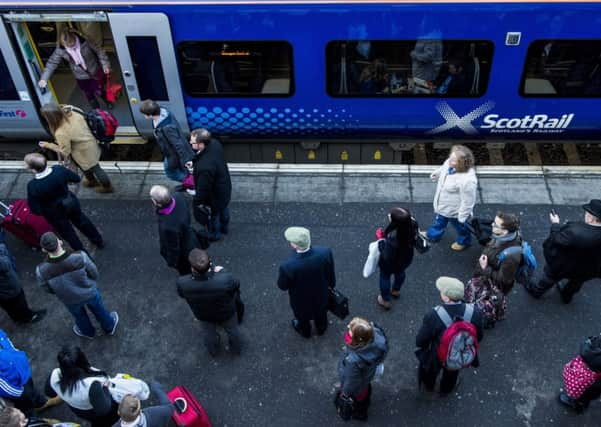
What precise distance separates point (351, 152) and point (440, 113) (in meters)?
1.45

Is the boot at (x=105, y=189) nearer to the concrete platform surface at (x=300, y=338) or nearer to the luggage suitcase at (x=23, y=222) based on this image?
the concrete platform surface at (x=300, y=338)

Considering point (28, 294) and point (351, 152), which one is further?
point (351, 152)

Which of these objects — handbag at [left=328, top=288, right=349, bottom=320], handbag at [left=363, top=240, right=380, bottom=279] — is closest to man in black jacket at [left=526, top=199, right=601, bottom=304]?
handbag at [left=363, top=240, right=380, bottom=279]

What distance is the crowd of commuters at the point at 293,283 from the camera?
14.7 ft

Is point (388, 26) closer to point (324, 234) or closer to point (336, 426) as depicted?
point (324, 234)

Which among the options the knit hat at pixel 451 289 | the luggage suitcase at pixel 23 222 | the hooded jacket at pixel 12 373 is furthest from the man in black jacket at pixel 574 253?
the luggage suitcase at pixel 23 222

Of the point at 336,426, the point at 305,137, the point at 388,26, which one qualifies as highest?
the point at 388,26

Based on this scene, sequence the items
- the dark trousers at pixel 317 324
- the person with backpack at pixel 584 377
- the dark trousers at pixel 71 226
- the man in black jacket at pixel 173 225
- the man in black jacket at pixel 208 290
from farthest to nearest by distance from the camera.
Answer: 1. the dark trousers at pixel 71 226
2. the dark trousers at pixel 317 324
3. the man in black jacket at pixel 173 225
4. the man in black jacket at pixel 208 290
5. the person with backpack at pixel 584 377

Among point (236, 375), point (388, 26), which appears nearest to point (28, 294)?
point (236, 375)

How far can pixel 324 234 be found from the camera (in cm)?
707

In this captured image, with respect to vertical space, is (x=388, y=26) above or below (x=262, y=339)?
above

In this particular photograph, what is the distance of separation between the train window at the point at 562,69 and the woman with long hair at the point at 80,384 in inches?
253

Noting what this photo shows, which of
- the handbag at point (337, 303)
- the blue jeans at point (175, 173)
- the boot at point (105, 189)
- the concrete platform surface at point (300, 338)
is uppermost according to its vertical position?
the blue jeans at point (175, 173)

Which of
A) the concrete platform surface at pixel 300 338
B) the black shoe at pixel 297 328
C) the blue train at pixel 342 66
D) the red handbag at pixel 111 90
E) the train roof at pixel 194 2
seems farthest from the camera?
the red handbag at pixel 111 90
